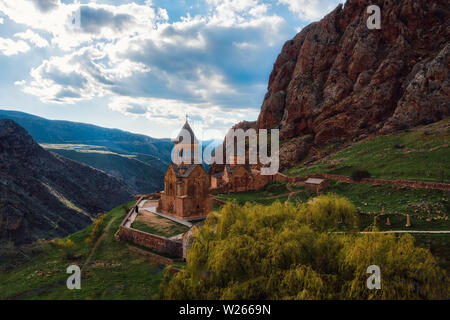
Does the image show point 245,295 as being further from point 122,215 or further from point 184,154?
point 122,215

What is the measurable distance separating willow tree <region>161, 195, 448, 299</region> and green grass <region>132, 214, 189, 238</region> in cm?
1523

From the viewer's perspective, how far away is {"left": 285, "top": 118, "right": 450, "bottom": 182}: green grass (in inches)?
1282

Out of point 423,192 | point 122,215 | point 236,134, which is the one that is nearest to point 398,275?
point 423,192

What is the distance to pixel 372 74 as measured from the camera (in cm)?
5844

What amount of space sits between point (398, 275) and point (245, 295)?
5858 mm

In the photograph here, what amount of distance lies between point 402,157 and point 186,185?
30.8 metres

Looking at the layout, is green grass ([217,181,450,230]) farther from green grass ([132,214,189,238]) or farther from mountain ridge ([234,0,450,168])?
mountain ridge ([234,0,450,168])

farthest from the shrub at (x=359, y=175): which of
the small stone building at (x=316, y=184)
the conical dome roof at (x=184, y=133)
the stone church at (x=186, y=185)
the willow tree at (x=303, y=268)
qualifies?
the willow tree at (x=303, y=268)

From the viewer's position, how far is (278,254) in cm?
1155

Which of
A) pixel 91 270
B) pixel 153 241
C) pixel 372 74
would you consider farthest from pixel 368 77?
pixel 91 270

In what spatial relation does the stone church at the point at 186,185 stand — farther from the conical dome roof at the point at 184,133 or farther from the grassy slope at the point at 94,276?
the grassy slope at the point at 94,276

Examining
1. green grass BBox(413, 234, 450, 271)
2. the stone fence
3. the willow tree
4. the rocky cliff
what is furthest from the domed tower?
the rocky cliff

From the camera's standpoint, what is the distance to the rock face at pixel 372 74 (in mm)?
48594
